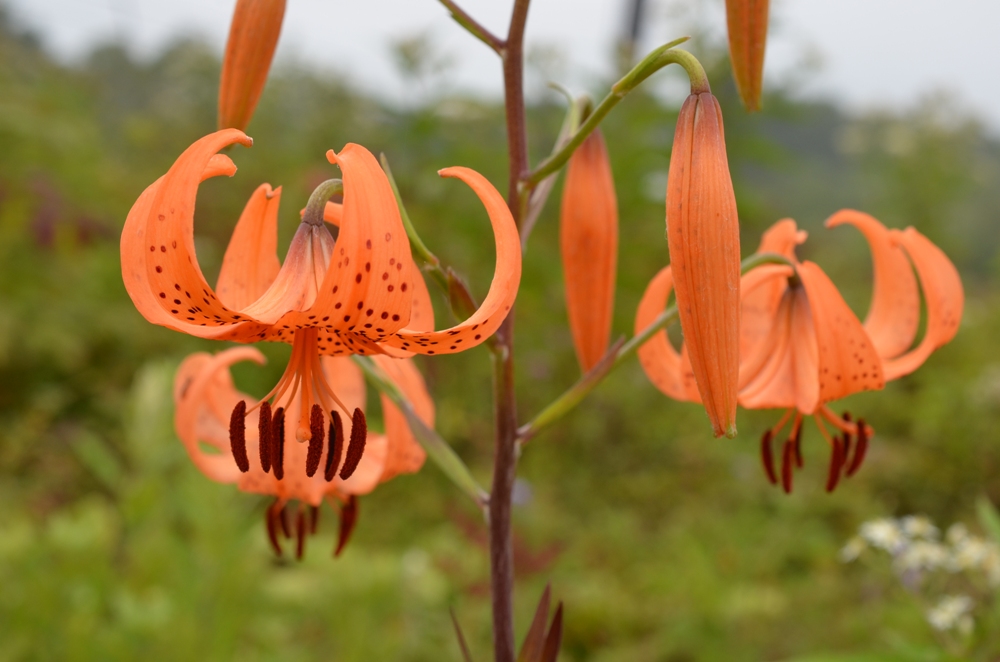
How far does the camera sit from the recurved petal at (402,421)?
→ 2.14 feet

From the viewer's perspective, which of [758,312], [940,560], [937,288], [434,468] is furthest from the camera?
[434,468]

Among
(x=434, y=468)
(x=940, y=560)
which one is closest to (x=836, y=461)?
(x=940, y=560)

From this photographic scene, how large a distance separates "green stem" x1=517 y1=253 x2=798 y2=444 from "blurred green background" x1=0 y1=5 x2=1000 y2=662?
38 centimetres

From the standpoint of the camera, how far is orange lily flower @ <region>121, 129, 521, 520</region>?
42 cm

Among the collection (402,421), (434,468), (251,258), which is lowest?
(434,468)

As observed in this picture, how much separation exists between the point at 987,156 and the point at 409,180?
5605 mm

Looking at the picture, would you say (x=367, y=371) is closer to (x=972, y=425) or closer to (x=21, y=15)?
(x=972, y=425)

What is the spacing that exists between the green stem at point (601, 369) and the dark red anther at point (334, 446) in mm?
131

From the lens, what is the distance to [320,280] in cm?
51

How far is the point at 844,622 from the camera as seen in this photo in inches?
75.3

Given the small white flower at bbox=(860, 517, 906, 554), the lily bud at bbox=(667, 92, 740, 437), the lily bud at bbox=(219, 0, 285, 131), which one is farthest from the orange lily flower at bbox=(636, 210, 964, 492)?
the small white flower at bbox=(860, 517, 906, 554)

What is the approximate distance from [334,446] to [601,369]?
0.20 m

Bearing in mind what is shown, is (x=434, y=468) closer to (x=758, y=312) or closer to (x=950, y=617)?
(x=950, y=617)

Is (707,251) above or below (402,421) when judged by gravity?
above
